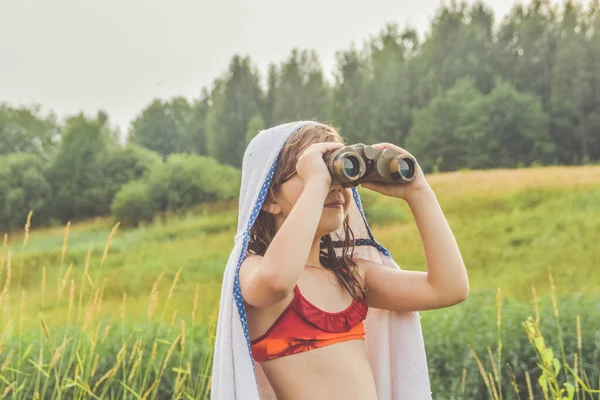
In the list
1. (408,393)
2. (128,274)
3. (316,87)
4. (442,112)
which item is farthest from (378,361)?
(316,87)

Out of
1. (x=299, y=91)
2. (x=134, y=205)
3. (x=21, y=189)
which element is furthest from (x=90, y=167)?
(x=299, y=91)

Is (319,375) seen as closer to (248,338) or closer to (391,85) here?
(248,338)

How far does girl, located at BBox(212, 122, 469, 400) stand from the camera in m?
1.42

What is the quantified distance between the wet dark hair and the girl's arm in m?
0.10

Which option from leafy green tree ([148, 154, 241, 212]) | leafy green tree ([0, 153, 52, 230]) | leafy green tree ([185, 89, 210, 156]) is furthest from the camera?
leafy green tree ([185, 89, 210, 156])

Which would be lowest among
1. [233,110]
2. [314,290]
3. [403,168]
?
[314,290]

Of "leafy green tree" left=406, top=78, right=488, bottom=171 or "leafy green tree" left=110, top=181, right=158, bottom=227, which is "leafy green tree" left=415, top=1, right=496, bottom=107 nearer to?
"leafy green tree" left=406, top=78, right=488, bottom=171

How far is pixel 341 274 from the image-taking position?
1.64 meters

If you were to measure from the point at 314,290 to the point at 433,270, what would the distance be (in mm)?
268

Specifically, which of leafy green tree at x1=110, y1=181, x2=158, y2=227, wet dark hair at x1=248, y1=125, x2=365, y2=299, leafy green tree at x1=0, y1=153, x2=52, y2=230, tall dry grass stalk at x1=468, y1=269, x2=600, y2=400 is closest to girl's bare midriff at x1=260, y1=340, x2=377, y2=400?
Answer: wet dark hair at x1=248, y1=125, x2=365, y2=299

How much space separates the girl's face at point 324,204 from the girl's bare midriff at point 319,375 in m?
0.26

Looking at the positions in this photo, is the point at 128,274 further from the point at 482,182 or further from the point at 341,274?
the point at 341,274

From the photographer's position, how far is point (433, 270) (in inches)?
62.1

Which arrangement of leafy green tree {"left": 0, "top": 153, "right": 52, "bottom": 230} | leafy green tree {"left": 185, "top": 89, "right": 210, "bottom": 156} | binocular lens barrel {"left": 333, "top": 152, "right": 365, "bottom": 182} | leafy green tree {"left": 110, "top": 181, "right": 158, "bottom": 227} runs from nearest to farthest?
binocular lens barrel {"left": 333, "top": 152, "right": 365, "bottom": 182}
leafy green tree {"left": 0, "top": 153, "right": 52, "bottom": 230}
leafy green tree {"left": 110, "top": 181, "right": 158, "bottom": 227}
leafy green tree {"left": 185, "top": 89, "right": 210, "bottom": 156}
